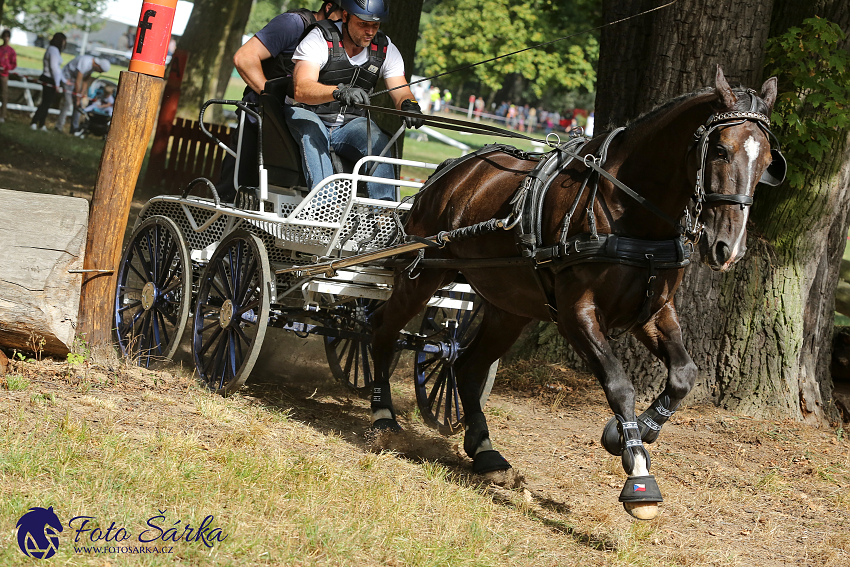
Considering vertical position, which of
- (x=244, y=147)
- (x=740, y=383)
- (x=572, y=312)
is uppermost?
(x=244, y=147)

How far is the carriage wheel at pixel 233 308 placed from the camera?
549cm

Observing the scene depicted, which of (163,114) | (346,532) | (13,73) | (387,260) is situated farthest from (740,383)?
(13,73)

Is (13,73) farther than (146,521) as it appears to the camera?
Yes

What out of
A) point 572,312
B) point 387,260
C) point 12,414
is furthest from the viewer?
point 387,260

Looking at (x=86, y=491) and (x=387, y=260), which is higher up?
(x=387, y=260)

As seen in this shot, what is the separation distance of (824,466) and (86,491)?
178 inches

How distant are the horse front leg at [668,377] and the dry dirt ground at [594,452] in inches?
20.1

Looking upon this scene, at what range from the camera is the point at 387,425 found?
554 cm

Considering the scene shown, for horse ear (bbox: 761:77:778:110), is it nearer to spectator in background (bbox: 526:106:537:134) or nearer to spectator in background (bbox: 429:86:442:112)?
spectator in background (bbox: 429:86:442:112)

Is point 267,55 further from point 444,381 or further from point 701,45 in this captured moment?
point 701,45

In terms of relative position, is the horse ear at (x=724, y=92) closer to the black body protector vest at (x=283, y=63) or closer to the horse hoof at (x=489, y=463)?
the horse hoof at (x=489, y=463)

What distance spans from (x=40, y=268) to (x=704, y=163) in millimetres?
3904

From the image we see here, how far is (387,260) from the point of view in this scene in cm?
556

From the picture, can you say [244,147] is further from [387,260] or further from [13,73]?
[13,73]
